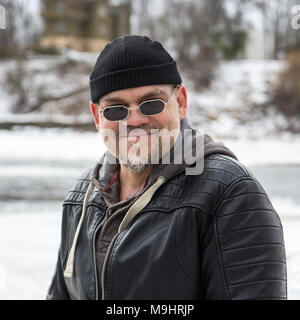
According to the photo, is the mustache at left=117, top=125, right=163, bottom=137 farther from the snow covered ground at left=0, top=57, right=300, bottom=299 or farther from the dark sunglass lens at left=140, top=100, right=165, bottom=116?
the snow covered ground at left=0, top=57, right=300, bottom=299

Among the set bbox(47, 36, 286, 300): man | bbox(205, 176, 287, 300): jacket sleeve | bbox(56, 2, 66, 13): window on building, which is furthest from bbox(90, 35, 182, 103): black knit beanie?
bbox(56, 2, 66, 13): window on building

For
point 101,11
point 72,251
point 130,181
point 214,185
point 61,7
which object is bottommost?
point 72,251

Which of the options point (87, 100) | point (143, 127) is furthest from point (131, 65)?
point (87, 100)

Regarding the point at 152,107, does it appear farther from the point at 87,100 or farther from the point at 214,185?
the point at 87,100

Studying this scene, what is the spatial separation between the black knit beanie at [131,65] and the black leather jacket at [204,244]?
372mm

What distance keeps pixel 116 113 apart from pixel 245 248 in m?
0.70

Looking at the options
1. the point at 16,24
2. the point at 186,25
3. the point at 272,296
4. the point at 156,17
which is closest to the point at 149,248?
the point at 272,296

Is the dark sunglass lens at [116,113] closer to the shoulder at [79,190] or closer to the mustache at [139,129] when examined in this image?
the mustache at [139,129]

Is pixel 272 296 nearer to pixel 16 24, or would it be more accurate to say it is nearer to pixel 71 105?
pixel 71 105

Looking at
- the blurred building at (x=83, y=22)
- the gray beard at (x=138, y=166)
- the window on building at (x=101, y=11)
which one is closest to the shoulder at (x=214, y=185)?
the gray beard at (x=138, y=166)

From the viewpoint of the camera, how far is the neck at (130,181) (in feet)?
6.84

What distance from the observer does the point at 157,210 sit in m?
1.84

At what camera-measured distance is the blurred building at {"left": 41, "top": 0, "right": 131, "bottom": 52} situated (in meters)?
50.4

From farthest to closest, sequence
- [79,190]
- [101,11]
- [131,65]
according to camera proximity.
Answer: [101,11]
[79,190]
[131,65]
